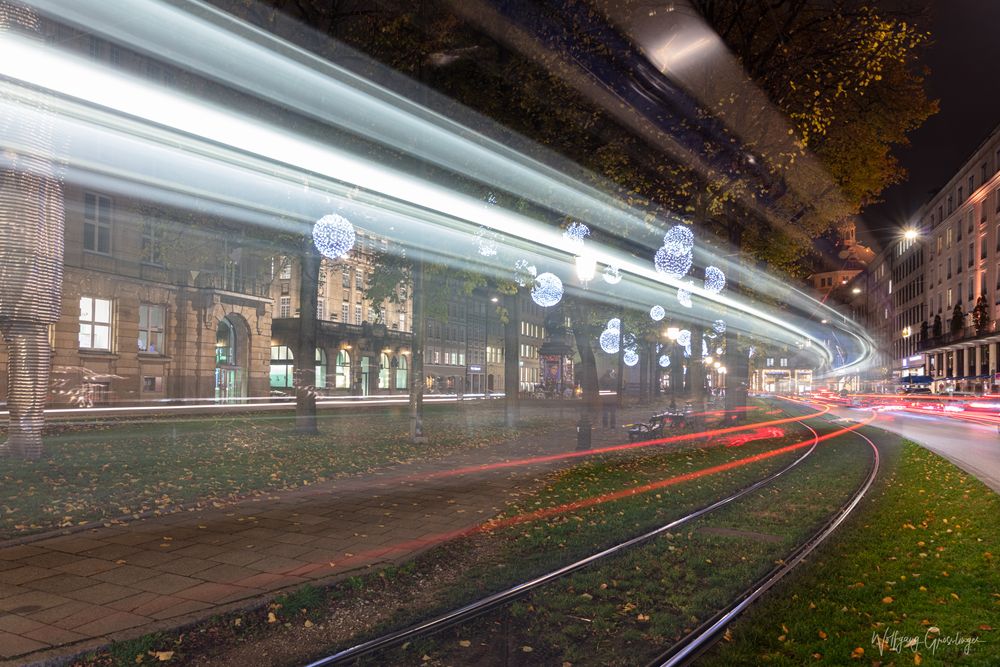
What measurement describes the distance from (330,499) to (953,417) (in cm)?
4365

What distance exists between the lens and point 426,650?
16.4ft

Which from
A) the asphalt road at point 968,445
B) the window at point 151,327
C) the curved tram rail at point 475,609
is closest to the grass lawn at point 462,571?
the curved tram rail at point 475,609

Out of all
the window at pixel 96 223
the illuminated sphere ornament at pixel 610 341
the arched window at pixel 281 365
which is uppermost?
the window at pixel 96 223

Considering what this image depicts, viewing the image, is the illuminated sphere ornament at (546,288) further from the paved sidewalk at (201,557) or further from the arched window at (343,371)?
the arched window at (343,371)

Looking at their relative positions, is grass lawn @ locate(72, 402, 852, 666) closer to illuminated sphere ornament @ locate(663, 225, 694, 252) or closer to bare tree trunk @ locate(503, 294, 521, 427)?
illuminated sphere ornament @ locate(663, 225, 694, 252)

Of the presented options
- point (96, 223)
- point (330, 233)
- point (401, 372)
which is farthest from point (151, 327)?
point (401, 372)

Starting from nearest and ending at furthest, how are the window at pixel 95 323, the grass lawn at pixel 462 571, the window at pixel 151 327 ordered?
the grass lawn at pixel 462 571, the window at pixel 95 323, the window at pixel 151 327

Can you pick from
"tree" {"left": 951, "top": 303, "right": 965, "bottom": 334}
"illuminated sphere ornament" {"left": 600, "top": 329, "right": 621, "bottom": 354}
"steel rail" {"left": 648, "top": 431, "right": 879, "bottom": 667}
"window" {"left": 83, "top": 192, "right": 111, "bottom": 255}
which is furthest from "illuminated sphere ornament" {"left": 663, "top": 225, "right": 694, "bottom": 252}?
"tree" {"left": 951, "top": 303, "right": 965, "bottom": 334}

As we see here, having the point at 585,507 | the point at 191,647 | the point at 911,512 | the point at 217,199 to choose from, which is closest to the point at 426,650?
the point at 191,647

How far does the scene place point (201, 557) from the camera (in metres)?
7.21

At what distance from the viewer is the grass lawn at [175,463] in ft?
31.3

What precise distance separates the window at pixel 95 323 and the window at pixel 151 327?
7.30 feet

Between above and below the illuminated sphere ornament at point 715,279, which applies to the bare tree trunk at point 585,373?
below

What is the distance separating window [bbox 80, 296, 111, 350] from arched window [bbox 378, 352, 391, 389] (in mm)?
33124
